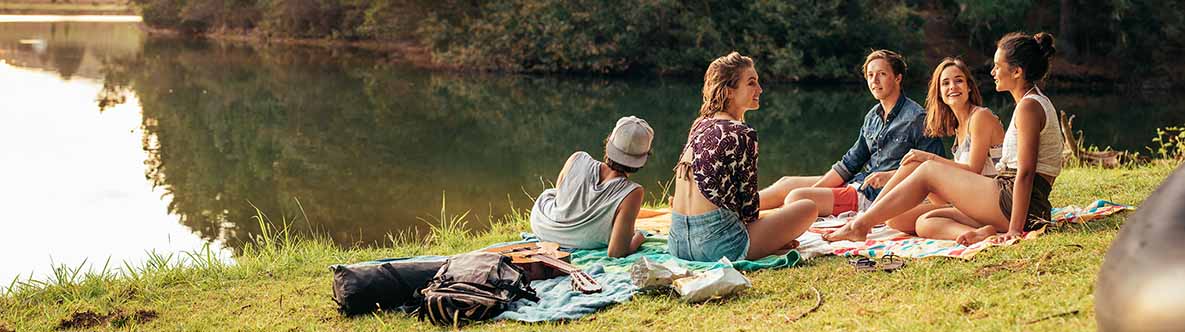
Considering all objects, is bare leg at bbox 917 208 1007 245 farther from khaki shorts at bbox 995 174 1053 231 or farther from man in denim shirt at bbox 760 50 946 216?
man in denim shirt at bbox 760 50 946 216

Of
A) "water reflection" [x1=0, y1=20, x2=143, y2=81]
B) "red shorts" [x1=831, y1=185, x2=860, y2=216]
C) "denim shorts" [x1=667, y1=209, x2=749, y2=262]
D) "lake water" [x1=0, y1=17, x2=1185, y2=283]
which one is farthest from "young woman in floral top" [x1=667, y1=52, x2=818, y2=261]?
"water reflection" [x1=0, y1=20, x2=143, y2=81]

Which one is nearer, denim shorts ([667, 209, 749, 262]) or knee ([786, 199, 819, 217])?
denim shorts ([667, 209, 749, 262])

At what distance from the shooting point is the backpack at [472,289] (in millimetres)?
4793

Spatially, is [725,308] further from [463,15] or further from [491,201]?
[463,15]

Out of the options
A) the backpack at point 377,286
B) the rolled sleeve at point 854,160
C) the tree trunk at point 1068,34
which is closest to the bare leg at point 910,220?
the rolled sleeve at point 854,160

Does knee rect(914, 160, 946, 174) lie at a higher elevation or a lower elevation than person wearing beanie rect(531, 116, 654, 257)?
higher

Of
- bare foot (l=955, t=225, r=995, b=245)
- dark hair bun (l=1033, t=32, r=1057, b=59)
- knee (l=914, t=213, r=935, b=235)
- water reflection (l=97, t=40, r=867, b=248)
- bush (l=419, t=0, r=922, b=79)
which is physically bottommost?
water reflection (l=97, t=40, r=867, b=248)

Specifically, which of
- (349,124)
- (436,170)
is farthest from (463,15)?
(436,170)

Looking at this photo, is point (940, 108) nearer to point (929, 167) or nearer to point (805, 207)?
point (929, 167)

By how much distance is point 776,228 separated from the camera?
5734 mm

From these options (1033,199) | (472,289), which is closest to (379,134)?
(472,289)

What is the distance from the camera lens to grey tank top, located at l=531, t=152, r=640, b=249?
238 inches

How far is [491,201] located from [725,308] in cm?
639

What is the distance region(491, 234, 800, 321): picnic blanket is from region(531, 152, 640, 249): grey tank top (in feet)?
0.31
